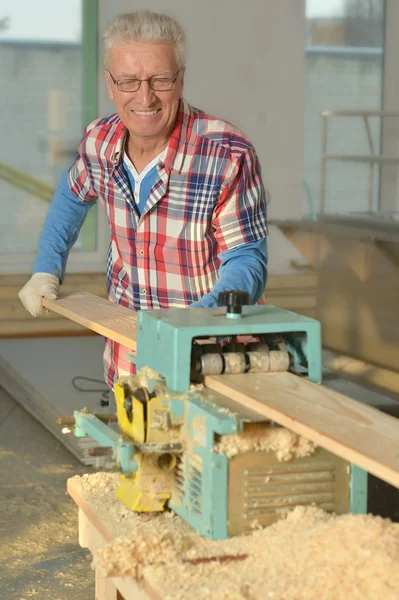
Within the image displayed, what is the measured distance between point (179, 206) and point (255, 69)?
137 inches

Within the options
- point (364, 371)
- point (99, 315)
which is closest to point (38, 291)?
point (99, 315)

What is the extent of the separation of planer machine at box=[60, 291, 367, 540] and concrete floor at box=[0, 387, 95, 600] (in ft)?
4.71

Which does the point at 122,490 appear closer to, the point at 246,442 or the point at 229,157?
the point at 246,442

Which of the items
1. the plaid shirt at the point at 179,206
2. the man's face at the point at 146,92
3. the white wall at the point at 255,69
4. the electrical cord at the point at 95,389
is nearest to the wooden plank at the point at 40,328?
the electrical cord at the point at 95,389

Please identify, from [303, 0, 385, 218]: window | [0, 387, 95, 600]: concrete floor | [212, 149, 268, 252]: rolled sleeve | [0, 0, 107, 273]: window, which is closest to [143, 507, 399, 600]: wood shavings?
[212, 149, 268, 252]: rolled sleeve

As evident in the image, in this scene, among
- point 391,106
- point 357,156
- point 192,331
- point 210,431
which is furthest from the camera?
point 391,106

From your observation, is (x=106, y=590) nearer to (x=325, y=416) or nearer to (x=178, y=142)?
(x=325, y=416)

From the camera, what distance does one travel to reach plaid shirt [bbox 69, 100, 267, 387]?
2.34 m

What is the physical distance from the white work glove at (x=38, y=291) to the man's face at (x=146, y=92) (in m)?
0.51

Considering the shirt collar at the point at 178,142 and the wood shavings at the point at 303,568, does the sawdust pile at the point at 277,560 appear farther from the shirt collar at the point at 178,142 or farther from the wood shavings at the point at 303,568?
the shirt collar at the point at 178,142

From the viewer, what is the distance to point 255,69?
18.5 feet

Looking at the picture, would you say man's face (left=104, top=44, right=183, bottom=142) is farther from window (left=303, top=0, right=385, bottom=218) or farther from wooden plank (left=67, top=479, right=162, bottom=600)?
window (left=303, top=0, right=385, bottom=218)

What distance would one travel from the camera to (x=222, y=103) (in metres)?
5.66

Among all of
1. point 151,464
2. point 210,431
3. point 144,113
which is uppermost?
point 144,113
